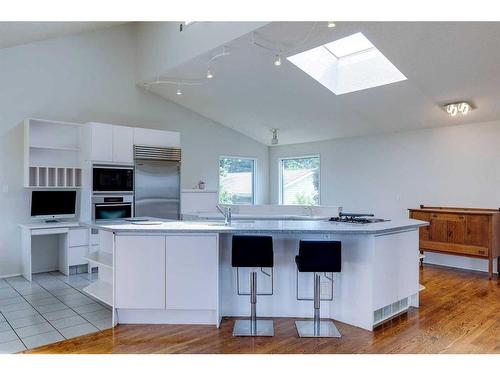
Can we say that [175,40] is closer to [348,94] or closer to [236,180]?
[348,94]

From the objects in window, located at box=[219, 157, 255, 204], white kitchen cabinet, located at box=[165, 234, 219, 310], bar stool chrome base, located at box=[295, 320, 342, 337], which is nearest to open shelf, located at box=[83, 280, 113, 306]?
white kitchen cabinet, located at box=[165, 234, 219, 310]

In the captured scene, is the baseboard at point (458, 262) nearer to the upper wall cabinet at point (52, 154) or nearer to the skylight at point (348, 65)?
the skylight at point (348, 65)

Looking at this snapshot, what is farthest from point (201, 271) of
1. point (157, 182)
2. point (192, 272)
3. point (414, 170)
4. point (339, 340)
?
point (414, 170)

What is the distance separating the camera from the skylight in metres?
4.61

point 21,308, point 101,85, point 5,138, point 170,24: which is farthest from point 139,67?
point 21,308

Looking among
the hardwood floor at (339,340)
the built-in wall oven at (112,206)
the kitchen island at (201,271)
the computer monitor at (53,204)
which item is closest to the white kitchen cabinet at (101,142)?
the built-in wall oven at (112,206)

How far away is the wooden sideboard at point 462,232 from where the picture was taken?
16.0 ft

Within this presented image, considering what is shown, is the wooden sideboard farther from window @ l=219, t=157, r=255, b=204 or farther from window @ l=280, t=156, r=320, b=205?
window @ l=219, t=157, r=255, b=204

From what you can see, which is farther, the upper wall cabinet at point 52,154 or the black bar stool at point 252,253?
the upper wall cabinet at point 52,154

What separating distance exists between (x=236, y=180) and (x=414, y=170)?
11.9 ft

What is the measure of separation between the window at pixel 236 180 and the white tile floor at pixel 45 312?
3.49 metres

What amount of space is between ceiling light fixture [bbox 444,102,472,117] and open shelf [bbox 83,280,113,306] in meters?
4.73

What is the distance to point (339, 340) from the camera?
2.97 metres

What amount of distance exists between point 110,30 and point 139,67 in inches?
28.8
